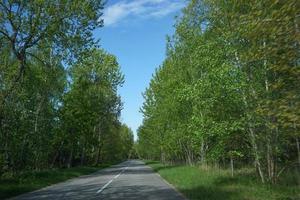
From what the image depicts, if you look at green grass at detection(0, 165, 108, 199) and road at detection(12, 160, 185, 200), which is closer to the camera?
road at detection(12, 160, 185, 200)

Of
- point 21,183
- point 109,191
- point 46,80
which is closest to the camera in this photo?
point 109,191

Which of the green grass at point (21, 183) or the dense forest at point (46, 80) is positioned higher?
the dense forest at point (46, 80)

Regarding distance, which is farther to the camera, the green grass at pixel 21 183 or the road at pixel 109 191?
the green grass at pixel 21 183

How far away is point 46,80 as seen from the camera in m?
37.8

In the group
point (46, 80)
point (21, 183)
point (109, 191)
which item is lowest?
point (109, 191)

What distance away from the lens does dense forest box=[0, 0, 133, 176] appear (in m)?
23.5

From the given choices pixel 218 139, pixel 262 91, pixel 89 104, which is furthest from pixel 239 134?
pixel 89 104

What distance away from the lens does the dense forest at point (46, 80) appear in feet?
76.9

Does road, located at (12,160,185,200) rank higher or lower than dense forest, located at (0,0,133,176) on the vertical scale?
lower

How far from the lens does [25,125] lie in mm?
33719

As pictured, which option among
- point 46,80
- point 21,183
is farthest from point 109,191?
point 46,80

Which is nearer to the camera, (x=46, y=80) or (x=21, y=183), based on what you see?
(x=21, y=183)

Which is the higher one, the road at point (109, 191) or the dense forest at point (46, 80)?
the dense forest at point (46, 80)

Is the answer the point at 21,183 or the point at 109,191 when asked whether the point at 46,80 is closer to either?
the point at 21,183
